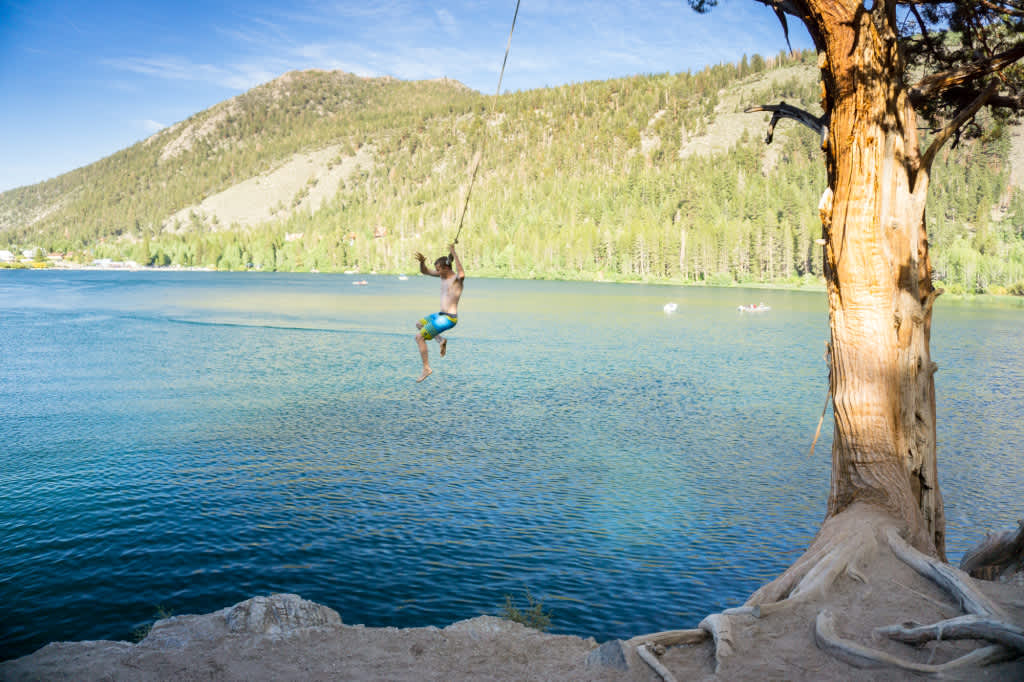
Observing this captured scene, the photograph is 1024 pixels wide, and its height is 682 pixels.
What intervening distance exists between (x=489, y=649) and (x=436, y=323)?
7046 mm

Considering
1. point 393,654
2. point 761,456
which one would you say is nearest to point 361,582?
point 393,654

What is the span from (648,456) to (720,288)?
399 feet

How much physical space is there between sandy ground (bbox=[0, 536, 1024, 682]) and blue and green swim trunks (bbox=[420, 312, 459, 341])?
591 cm

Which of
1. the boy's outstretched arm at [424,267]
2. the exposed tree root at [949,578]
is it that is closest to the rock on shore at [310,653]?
the exposed tree root at [949,578]

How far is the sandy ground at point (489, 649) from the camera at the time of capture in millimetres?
6336

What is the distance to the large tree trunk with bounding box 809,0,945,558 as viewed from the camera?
8.68 meters

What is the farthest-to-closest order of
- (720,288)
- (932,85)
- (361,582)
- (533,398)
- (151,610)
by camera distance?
(720,288) < (533,398) < (361,582) < (151,610) < (932,85)

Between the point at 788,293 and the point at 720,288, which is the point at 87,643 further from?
the point at 720,288

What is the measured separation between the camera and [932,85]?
9258mm

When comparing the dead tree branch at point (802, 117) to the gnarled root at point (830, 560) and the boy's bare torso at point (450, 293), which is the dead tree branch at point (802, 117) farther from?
the boy's bare torso at point (450, 293)

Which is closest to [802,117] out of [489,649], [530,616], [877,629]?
[877,629]

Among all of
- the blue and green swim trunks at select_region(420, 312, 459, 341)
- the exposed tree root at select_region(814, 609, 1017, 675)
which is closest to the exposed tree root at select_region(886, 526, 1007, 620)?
the exposed tree root at select_region(814, 609, 1017, 675)

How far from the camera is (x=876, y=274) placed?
8.77 metres

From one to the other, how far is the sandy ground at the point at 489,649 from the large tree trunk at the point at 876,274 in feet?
4.63
